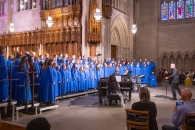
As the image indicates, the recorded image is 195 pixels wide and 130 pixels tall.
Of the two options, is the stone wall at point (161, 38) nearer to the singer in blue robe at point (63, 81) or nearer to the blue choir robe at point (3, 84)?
the singer in blue robe at point (63, 81)

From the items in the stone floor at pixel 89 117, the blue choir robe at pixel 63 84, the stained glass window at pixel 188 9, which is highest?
the stained glass window at pixel 188 9

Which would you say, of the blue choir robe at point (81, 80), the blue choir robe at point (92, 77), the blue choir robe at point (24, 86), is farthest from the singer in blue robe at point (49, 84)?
the blue choir robe at point (92, 77)

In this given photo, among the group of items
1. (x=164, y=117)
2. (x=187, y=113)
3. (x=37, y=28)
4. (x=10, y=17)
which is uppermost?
(x=10, y=17)

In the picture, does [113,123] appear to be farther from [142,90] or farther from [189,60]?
[189,60]

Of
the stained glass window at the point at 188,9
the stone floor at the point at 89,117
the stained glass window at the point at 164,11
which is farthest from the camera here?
the stained glass window at the point at 164,11

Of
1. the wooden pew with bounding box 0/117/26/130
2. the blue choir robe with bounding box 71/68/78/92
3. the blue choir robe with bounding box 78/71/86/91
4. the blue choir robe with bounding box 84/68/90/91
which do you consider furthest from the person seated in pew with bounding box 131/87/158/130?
the blue choir robe with bounding box 84/68/90/91

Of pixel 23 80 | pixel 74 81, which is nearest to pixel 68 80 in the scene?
pixel 74 81

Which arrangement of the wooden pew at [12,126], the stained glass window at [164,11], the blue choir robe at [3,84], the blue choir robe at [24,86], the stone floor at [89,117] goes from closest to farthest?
the wooden pew at [12,126] < the stone floor at [89,117] < the blue choir robe at [3,84] < the blue choir robe at [24,86] < the stained glass window at [164,11]

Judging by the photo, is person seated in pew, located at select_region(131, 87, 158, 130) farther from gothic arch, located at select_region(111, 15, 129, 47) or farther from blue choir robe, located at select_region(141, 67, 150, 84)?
gothic arch, located at select_region(111, 15, 129, 47)

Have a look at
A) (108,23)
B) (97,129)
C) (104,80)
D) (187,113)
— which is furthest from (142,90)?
(108,23)

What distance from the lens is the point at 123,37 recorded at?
836 inches

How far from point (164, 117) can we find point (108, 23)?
11329 millimetres

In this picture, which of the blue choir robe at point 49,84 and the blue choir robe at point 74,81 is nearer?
the blue choir robe at point 49,84

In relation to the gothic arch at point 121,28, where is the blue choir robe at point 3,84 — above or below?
below
